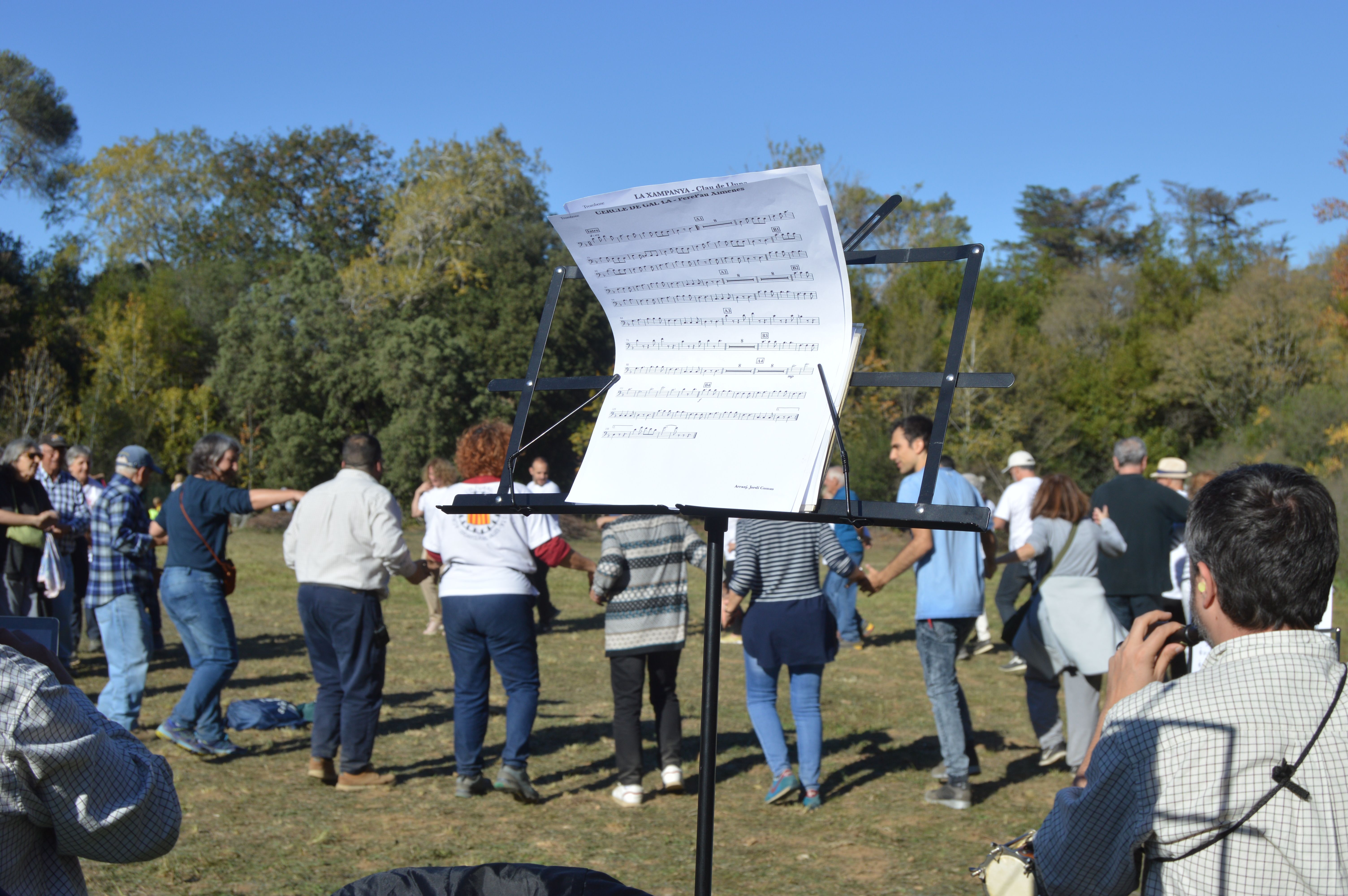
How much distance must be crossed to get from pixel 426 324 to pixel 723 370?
37.4 metres

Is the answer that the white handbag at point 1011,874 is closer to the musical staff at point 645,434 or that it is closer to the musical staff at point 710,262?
the musical staff at point 645,434

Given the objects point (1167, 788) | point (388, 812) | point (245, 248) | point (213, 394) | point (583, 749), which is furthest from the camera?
point (245, 248)

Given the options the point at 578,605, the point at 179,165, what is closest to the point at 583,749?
the point at 578,605

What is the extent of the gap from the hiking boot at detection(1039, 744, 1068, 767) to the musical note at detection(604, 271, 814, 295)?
553cm

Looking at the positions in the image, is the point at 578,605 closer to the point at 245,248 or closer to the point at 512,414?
the point at 512,414

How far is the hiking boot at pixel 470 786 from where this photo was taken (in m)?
5.86

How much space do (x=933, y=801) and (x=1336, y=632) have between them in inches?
170

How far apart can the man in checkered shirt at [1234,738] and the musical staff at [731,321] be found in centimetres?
77

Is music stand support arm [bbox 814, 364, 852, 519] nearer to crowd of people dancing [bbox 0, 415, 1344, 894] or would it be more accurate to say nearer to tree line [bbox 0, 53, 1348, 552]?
crowd of people dancing [bbox 0, 415, 1344, 894]

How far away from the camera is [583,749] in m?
6.99

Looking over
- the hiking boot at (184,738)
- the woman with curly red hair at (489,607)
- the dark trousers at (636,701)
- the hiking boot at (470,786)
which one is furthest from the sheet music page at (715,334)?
the hiking boot at (184,738)

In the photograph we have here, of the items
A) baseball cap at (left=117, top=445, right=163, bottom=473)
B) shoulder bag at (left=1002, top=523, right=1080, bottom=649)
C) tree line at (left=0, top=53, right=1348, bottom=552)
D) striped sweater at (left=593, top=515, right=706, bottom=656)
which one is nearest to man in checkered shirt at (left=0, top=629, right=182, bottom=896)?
striped sweater at (left=593, top=515, right=706, bottom=656)

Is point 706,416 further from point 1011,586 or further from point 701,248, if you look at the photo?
point 1011,586

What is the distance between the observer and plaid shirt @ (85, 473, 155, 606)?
652 cm
